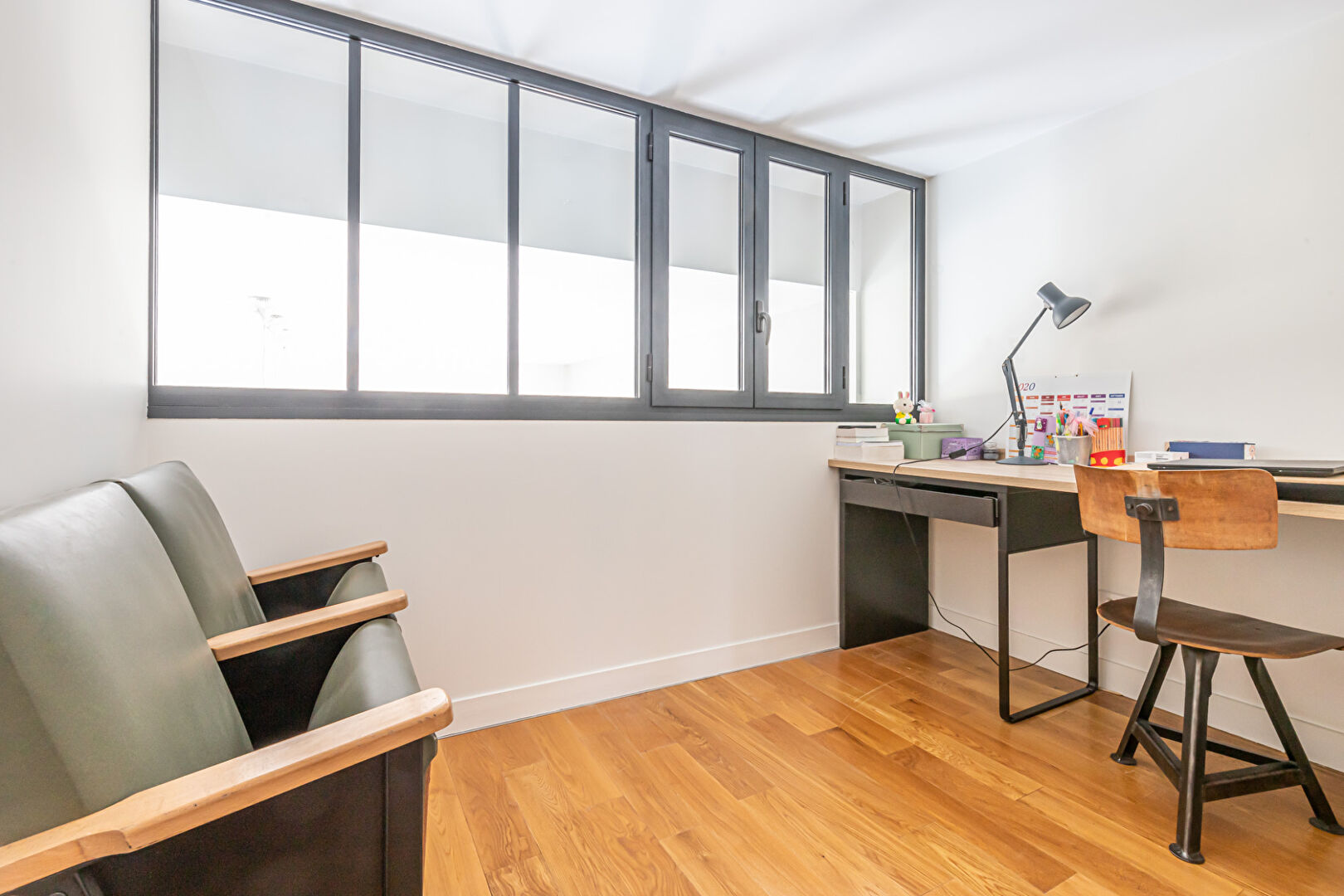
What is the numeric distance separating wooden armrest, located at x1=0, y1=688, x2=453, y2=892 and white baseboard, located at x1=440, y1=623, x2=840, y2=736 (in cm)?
135

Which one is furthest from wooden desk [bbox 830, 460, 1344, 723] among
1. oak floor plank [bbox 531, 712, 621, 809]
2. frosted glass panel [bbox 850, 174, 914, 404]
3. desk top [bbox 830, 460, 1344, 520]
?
oak floor plank [bbox 531, 712, 621, 809]

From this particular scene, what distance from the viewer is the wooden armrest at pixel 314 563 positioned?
1.57 m

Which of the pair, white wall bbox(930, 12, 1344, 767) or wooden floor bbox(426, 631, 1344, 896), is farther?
white wall bbox(930, 12, 1344, 767)

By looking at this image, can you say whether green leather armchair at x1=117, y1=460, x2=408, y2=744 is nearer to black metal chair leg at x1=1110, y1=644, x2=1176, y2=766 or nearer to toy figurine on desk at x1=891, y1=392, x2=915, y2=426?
black metal chair leg at x1=1110, y1=644, x2=1176, y2=766

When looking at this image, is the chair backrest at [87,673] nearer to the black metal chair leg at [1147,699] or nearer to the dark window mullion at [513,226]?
the dark window mullion at [513,226]

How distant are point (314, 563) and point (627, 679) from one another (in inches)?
45.1

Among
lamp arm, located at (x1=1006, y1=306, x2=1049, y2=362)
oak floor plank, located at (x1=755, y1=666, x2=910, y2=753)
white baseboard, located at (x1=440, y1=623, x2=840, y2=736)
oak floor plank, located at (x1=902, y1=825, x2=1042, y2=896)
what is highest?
lamp arm, located at (x1=1006, y1=306, x2=1049, y2=362)

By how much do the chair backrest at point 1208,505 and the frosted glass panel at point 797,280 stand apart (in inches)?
52.5

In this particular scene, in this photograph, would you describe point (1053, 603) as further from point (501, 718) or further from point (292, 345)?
point (292, 345)

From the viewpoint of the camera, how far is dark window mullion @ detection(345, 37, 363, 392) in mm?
1930

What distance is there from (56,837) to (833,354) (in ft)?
8.86

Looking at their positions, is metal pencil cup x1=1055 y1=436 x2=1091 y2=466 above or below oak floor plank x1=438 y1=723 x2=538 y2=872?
above

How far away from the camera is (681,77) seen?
222 centimetres

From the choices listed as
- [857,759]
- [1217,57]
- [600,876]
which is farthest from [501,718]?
[1217,57]
